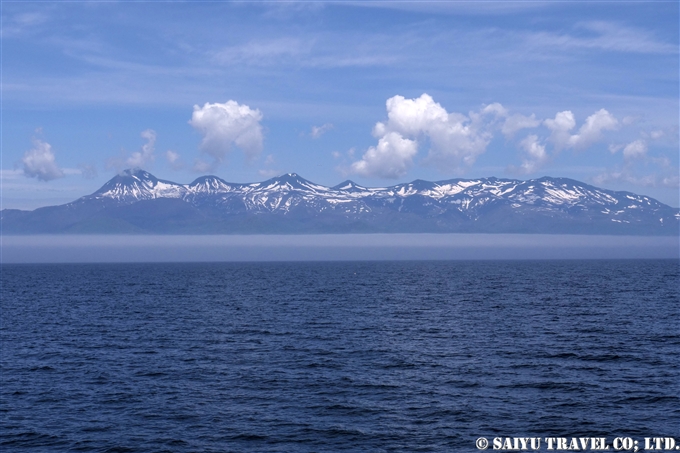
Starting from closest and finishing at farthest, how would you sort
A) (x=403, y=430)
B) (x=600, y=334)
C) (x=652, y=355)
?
1. (x=403, y=430)
2. (x=652, y=355)
3. (x=600, y=334)

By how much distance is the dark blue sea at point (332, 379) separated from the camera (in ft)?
119

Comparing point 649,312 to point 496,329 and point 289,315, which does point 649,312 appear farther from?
point 289,315

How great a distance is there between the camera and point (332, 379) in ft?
159

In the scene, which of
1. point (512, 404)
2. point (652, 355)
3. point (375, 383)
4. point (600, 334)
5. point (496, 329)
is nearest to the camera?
point (512, 404)

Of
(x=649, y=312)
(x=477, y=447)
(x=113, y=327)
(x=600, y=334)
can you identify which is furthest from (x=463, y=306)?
(x=477, y=447)

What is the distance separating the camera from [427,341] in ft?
215

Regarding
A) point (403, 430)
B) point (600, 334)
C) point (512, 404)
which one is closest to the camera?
point (403, 430)

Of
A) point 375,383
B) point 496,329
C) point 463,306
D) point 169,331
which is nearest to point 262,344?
point 169,331

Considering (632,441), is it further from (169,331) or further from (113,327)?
(113,327)

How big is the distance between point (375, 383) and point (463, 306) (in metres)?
55.7

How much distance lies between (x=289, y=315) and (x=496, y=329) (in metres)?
30.1

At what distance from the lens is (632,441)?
34.7m

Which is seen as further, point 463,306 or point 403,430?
point 463,306

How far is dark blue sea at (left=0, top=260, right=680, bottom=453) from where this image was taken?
119ft
